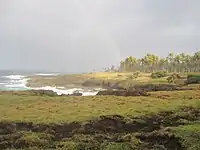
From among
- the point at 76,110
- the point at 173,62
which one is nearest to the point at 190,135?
the point at 76,110

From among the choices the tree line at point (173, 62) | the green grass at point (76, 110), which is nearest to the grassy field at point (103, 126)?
the green grass at point (76, 110)

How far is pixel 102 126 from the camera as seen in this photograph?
33.9 meters

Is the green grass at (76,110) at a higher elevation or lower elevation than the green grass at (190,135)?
higher

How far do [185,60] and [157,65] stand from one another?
27.2 meters

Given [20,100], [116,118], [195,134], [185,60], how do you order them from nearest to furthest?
[195,134], [116,118], [20,100], [185,60]

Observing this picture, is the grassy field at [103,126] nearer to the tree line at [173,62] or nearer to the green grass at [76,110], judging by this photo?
the green grass at [76,110]

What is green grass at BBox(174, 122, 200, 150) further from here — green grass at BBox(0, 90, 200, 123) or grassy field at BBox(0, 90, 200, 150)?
green grass at BBox(0, 90, 200, 123)

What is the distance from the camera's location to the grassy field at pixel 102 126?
27.0 metres

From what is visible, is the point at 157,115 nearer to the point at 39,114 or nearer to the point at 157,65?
the point at 39,114

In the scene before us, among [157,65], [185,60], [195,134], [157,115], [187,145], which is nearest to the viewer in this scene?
[187,145]

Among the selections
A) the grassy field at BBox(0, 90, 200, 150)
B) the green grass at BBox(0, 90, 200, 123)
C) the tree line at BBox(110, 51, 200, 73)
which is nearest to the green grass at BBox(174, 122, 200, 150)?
the grassy field at BBox(0, 90, 200, 150)

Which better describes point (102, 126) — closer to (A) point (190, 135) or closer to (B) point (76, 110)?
(B) point (76, 110)

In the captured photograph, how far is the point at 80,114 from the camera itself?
38.5m

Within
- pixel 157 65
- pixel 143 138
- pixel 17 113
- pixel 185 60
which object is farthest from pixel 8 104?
pixel 157 65
